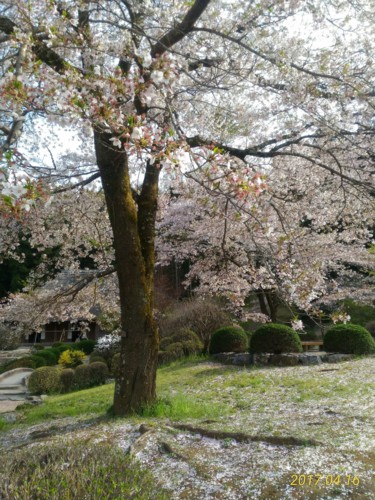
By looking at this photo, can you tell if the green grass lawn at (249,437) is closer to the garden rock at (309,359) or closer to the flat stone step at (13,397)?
the garden rock at (309,359)

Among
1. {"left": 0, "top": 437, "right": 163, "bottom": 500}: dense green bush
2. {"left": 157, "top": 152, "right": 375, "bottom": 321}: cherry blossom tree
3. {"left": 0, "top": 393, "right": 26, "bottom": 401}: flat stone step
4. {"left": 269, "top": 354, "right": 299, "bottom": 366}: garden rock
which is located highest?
{"left": 157, "top": 152, "right": 375, "bottom": 321}: cherry blossom tree

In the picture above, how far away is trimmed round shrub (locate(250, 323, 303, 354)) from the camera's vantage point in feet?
36.4

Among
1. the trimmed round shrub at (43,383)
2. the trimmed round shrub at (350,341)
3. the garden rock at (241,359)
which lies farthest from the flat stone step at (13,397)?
the trimmed round shrub at (350,341)

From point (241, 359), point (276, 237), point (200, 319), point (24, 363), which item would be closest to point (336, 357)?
point (241, 359)

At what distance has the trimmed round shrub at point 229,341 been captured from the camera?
12.3 metres

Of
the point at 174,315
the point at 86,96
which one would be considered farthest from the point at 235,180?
the point at 174,315

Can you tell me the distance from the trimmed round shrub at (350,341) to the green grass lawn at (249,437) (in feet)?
9.58

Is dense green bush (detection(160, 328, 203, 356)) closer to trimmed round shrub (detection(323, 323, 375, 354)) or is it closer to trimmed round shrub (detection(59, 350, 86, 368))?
trimmed round shrub (detection(323, 323, 375, 354))

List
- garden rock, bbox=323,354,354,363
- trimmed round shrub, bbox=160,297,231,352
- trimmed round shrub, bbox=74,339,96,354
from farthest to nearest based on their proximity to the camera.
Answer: trimmed round shrub, bbox=74,339,96,354, trimmed round shrub, bbox=160,297,231,352, garden rock, bbox=323,354,354,363

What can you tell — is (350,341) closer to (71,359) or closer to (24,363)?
(71,359)

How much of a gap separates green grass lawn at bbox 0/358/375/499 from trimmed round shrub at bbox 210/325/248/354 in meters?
3.77

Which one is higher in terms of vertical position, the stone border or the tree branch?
the tree branch

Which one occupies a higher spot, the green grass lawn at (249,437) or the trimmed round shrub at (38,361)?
the trimmed round shrub at (38,361)

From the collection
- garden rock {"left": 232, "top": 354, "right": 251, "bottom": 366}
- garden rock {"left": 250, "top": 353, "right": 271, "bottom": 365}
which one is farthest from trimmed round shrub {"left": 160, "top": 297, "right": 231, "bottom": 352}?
garden rock {"left": 250, "top": 353, "right": 271, "bottom": 365}
